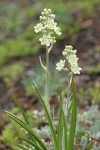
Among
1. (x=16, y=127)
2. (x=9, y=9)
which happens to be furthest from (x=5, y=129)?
(x=9, y=9)

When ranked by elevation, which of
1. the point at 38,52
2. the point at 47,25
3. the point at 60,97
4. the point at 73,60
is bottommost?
the point at 60,97

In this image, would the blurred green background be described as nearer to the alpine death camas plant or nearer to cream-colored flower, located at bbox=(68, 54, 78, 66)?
the alpine death camas plant

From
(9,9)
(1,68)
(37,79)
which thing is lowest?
(37,79)

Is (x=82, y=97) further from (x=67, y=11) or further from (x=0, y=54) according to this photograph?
(x=67, y=11)

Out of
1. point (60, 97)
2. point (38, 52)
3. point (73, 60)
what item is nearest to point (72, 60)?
point (73, 60)

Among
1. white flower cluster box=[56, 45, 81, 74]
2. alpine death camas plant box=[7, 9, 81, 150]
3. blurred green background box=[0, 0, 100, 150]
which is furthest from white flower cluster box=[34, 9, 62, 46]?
blurred green background box=[0, 0, 100, 150]

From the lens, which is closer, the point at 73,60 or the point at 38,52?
the point at 73,60


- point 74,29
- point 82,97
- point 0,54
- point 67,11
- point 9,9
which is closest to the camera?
point 82,97

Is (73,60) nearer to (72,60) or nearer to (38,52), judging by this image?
(72,60)
